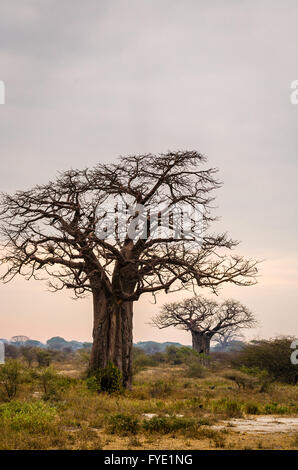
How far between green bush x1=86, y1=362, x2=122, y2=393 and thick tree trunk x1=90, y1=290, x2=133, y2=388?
0.61m

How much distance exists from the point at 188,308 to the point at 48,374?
27925 millimetres

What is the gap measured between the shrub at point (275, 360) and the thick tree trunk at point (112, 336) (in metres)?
8.89

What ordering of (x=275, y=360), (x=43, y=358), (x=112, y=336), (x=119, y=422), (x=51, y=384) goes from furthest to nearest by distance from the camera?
(x=43, y=358) < (x=275, y=360) < (x=112, y=336) < (x=51, y=384) < (x=119, y=422)

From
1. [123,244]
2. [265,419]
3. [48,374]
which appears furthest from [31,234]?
[265,419]

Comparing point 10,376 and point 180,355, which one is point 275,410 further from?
point 180,355

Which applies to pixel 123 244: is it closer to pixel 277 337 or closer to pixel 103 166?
pixel 103 166

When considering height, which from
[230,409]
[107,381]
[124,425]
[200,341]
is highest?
[200,341]

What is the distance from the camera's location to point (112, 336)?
52.3 ft

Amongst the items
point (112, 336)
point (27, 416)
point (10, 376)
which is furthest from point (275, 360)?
point (27, 416)

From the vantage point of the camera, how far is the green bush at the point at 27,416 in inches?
338

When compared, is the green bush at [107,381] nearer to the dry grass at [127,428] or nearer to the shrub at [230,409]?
the dry grass at [127,428]

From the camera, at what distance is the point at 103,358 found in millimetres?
16000

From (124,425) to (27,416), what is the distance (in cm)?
167

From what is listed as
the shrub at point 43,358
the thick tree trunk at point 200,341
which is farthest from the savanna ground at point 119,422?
the thick tree trunk at point 200,341
